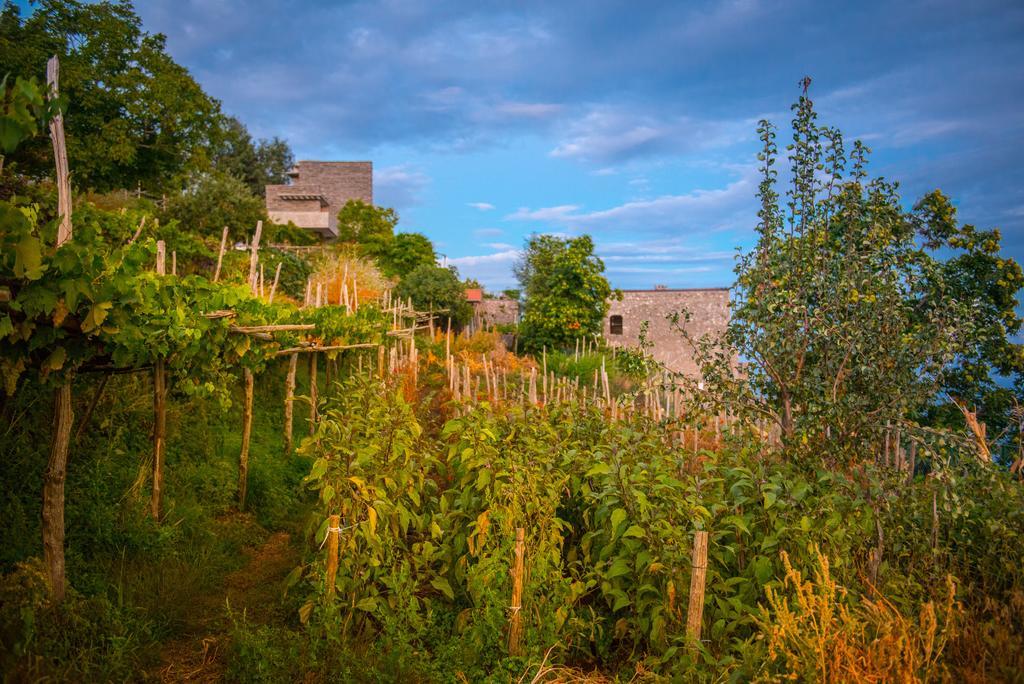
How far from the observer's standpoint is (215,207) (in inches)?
985

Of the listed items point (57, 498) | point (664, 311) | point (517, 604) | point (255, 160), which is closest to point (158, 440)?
point (57, 498)

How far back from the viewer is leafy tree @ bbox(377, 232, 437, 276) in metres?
36.9

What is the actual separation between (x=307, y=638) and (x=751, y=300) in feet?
12.7

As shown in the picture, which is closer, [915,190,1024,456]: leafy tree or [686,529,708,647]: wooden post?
[686,529,708,647]: wooden post

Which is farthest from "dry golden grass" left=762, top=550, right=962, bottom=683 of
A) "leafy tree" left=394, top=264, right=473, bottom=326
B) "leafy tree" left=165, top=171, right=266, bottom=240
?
"leafy tree" left=165, top=171, right=266, bottom=240

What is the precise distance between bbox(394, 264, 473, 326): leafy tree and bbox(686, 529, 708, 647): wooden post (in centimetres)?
2148

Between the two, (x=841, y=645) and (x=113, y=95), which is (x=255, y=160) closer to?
(x=113, y=95)

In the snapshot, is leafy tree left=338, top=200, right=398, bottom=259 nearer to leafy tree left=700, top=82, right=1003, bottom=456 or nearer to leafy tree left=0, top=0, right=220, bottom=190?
leafy tree left=0, top=0, right=220, bottom=190

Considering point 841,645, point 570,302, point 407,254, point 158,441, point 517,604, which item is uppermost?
point 407,254

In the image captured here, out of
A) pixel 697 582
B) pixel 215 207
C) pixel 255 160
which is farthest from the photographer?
pixel 255 160

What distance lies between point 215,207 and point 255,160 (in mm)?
32345

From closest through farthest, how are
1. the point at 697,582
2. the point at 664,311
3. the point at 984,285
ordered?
the point at 697,582 → the point at 984,285 → the point at 664,311

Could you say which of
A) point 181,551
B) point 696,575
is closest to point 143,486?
point 181,551

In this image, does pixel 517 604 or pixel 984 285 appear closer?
pixel 517 604
